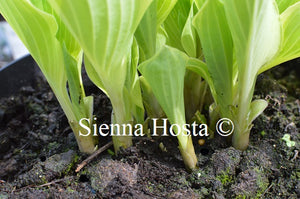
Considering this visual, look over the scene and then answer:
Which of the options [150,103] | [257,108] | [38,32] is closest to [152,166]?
[150,103]

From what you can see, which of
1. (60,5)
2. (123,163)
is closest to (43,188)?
(123,163)

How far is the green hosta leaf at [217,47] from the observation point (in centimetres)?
64

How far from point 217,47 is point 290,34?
141 millimetres

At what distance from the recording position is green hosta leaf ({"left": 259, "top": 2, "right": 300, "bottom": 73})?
625 mm

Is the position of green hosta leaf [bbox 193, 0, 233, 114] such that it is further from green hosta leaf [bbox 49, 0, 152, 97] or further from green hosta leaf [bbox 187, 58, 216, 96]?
green hosta leaf [bbox 49, 0, 152, 97]

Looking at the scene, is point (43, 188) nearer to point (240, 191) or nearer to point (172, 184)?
point (172, 184)

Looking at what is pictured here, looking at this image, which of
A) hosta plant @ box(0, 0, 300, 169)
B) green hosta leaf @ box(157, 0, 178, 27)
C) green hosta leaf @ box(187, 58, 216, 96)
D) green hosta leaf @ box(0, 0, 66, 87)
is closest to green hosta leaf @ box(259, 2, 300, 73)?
hosta plant @ box(0, 0, 300, 169)

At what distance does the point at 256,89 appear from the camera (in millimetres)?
1024

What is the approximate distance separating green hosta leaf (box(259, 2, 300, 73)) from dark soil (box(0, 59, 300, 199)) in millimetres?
217

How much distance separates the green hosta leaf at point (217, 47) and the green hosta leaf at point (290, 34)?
9 cm

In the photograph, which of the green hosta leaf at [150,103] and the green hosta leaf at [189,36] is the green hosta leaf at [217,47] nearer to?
the green hosta leaf at [189,36]

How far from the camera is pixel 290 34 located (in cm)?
67

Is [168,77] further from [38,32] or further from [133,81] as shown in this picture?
[38,32]

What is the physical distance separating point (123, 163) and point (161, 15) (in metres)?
0.33
